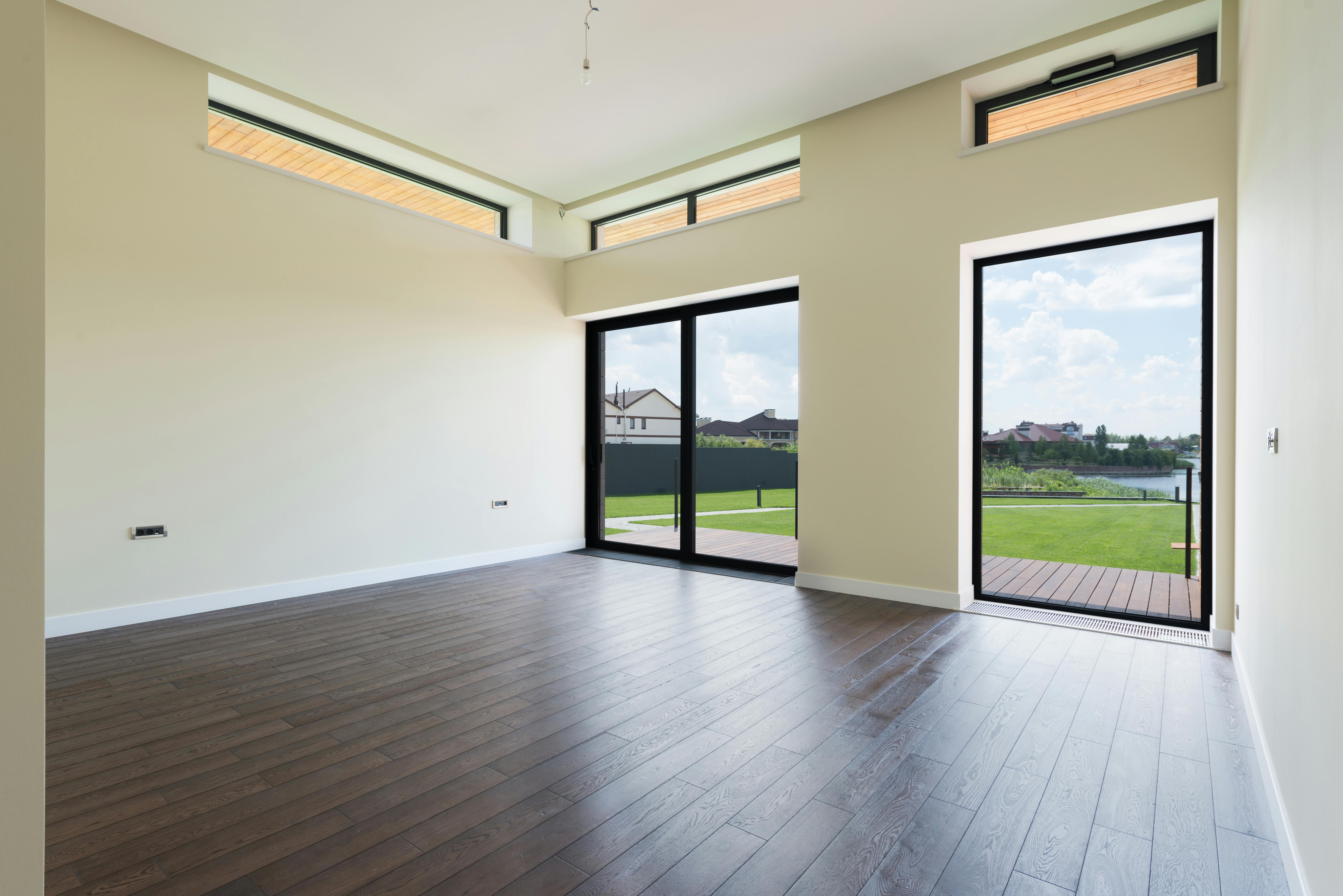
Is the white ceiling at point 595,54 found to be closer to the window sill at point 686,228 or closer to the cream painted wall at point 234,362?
the cream painted wall at point 234,362

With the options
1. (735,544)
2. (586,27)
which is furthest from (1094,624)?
(586,27)

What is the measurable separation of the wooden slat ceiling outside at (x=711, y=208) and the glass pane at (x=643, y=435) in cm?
96

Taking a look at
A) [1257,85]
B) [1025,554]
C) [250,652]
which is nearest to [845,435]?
[1025,554]

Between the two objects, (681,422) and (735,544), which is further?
(681,422)

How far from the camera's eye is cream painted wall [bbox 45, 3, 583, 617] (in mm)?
3656

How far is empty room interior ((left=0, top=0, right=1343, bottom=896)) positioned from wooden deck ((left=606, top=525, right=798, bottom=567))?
0.24ft

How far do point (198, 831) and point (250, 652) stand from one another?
179cm

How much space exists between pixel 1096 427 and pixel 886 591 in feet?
5.65

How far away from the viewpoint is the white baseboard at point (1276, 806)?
1535 mm

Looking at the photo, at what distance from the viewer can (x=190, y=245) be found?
4.08 m

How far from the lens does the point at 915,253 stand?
4438 millimetres
